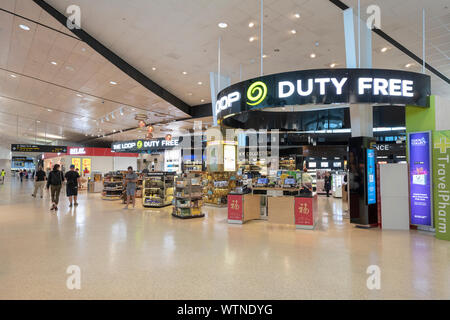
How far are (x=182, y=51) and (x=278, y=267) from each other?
7.51 meters

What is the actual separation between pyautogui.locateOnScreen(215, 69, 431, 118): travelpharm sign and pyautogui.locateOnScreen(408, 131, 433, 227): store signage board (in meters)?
0.99

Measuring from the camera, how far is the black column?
659 centimetres

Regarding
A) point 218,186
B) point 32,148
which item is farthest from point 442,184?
point 32,148

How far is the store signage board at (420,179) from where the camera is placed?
5.98 m

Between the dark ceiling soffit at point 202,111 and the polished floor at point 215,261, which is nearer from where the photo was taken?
the polished floor at point 215,261

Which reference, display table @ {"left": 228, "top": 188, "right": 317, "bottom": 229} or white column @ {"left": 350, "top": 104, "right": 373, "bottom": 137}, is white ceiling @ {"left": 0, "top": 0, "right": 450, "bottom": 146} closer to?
white column @ {"left": 350, "top": 104, "right": 373, "bottom": 137}

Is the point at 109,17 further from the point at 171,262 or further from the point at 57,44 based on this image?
the point at 171,262

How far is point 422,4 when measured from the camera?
5.91 meters

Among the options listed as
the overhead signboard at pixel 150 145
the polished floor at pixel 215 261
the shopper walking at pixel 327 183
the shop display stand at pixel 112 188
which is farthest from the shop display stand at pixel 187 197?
the shopper walking at pixel 327 183

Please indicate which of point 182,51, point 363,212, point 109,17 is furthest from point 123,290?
point 182,51

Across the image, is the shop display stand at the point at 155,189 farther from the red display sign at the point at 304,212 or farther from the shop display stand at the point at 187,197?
the red display sign at the point at 304,212

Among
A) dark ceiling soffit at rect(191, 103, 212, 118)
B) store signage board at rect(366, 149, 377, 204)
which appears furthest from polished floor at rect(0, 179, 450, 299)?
dark ceiling soffit at rect(191, 103, 212, 118)

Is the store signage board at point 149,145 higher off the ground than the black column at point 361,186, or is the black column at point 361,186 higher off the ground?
the store signage board at point 149,145

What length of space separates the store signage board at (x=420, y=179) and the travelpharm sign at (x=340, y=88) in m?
0.99
